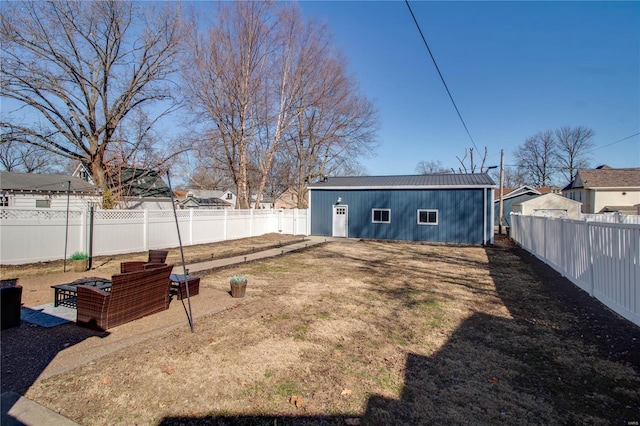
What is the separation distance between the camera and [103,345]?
389 centimetres

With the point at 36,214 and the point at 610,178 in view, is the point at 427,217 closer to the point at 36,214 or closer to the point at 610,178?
→ the point at 36,214

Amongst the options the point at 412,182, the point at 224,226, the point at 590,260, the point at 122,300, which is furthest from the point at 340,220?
the point at 122,300

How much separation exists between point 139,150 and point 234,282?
14.5 meters

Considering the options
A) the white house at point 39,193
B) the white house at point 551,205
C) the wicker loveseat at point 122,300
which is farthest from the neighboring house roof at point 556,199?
the white house at point 39,193

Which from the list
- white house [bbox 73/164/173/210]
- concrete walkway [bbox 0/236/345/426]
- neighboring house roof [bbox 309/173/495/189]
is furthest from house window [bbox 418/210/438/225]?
concrete walkway [bbox 0/236/345/426]

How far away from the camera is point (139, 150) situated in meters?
17.3

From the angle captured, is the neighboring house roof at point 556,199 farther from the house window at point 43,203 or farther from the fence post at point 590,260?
the house window at point 43,203

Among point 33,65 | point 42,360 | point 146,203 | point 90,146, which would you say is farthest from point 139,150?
point 42,360

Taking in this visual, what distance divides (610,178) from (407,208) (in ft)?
93.5

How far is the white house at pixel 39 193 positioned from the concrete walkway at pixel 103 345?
17.6 meters

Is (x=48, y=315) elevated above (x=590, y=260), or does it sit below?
below

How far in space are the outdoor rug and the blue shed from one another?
16361 millimetres

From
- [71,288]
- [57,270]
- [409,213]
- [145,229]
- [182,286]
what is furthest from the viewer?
[409,213]

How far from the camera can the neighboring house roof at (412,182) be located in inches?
701
